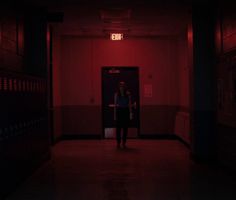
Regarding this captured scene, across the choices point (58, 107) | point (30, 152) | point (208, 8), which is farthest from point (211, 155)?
point (58, 107)

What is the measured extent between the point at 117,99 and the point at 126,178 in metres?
3.93

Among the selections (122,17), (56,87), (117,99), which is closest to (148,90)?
(117,99)

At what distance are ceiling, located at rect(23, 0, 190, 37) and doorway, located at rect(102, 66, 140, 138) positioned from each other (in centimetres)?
120

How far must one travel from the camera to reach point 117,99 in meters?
10.6

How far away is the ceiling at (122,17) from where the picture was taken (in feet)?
26.6

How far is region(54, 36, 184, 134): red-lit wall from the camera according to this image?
1261 cm

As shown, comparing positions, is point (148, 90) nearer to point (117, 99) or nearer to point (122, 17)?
point (117, 99)

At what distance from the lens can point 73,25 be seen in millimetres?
10500

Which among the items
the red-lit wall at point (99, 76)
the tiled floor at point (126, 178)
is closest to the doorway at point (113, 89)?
the red-lit wall at point (99, 76)

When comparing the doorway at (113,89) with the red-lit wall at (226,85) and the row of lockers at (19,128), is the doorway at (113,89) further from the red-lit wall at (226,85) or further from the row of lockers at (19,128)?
the red-lit wall at (226,85)

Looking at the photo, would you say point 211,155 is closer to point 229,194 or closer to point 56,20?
point 229,194

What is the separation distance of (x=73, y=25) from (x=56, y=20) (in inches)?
68.8

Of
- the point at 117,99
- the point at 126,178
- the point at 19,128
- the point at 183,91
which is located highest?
the point at 183,91

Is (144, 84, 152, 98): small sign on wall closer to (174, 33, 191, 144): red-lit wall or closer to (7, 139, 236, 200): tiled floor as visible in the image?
(174, 33, 191, 144): red-lit wall
